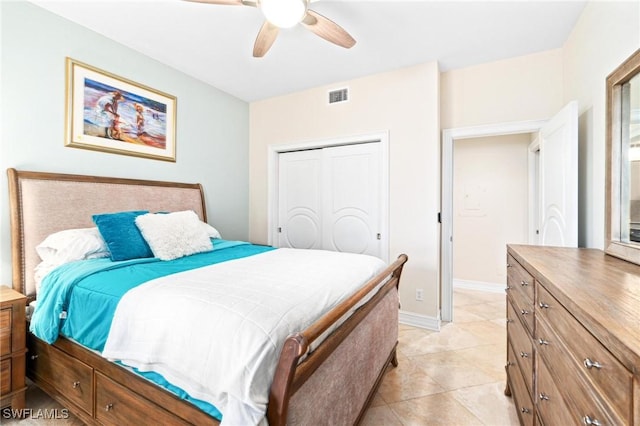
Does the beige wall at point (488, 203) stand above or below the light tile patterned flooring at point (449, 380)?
above

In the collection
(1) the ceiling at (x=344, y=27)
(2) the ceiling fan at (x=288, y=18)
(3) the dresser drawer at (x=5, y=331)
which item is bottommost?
(3) the dresser drawer at (x=5, y=331)

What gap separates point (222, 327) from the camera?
996 millimetres

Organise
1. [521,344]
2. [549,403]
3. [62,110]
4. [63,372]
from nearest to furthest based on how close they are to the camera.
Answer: [549,403] → [521,344] → [63,372] → [62,110]

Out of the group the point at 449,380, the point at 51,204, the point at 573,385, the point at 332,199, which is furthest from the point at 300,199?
the point at 573,385

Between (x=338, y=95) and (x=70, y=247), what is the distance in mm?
2908

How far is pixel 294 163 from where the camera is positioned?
378 centimetres

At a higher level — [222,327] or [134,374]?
[222,327]

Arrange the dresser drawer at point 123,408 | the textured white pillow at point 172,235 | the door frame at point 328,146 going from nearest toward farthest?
the dresser drawer at point 123,408
the textured white pillow at point 172,235
the door frame at point 328,146

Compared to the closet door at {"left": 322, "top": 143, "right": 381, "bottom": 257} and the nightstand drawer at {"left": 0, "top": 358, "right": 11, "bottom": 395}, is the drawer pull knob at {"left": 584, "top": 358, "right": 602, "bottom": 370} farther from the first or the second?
the nightstand drawer at {"left": 0, "top": 358, "right": 11, "bottom": 395}

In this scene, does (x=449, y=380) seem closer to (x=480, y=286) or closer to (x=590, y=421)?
(x=590, y=421)

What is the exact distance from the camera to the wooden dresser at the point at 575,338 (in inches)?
22.6

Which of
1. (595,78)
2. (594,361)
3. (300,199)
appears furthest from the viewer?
(300,199)

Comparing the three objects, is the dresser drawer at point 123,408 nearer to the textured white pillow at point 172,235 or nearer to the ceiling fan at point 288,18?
the textured white pillow at point 172,235

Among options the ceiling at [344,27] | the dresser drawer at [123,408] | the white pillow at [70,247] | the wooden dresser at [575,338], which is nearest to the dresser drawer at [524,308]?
the wooden dresser at [575,338]
